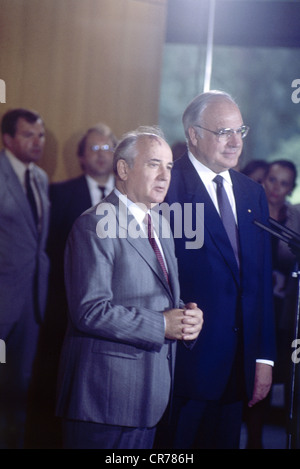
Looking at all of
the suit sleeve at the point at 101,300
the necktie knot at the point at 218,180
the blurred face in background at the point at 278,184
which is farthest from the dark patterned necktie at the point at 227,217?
the blurred face in background at the point at 278,184

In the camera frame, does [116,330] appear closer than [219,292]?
Yes

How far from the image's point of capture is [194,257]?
2254mm

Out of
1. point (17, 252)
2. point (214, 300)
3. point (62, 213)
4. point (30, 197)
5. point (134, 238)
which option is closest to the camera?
point (134, 238)

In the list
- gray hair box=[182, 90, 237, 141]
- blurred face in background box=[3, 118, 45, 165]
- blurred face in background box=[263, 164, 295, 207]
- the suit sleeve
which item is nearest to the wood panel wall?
blurred face in background box=[3, 118, 45, 165]

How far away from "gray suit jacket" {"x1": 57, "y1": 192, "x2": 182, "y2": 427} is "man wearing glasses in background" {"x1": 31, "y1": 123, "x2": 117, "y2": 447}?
1506 millimetres

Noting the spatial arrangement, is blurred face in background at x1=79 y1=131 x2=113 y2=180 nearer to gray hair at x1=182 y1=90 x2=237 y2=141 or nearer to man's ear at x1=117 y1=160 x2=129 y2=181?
gray hair at x1=182 y1=90 x2=237 y2=141

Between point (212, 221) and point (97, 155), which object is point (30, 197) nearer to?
point (97, 155)

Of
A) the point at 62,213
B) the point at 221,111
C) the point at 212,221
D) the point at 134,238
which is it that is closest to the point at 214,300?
the point at 212,221

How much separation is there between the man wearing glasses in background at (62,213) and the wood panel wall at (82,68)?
0.15m

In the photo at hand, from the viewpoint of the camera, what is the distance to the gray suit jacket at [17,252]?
3.24 meters

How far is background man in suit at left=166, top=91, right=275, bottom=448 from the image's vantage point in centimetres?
223

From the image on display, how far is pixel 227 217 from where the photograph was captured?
2.33 meters

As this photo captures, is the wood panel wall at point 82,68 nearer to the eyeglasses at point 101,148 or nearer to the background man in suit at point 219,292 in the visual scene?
the eyeglasses at point 101,148

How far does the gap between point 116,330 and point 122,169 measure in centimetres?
59
